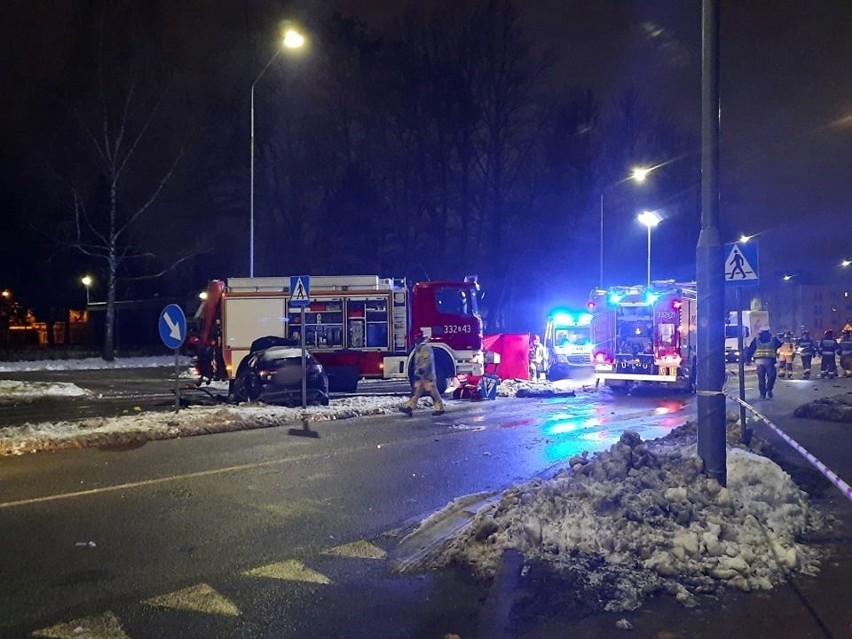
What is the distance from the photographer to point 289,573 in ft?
20.3

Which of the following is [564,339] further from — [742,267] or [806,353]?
[742,267]

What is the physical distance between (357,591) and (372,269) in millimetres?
34860

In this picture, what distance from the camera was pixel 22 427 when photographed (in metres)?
12.9

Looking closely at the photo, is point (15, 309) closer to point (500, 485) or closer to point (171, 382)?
point (171, 382)

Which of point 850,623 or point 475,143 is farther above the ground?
point 475,143

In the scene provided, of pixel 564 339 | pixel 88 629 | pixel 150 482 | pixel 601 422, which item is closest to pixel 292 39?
pixel 601 422

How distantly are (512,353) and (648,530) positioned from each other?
1913 centimetres

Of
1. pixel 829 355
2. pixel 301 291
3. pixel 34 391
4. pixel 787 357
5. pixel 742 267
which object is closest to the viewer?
pixel 742 267

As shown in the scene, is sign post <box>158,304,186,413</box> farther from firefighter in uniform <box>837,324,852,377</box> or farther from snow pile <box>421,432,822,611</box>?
firefighter in uniform <box>837,324,852,377</box>

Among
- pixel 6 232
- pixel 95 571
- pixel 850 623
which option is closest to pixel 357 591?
pixel 95 571

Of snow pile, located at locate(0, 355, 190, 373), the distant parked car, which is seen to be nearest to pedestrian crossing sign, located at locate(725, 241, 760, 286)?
the distant parked car

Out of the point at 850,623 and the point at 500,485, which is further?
the point at 500,485

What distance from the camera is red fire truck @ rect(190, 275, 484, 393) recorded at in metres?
21.2

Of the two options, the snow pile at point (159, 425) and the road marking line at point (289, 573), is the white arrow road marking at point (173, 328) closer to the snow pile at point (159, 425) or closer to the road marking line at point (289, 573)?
the snow pile at point (159, 425)
